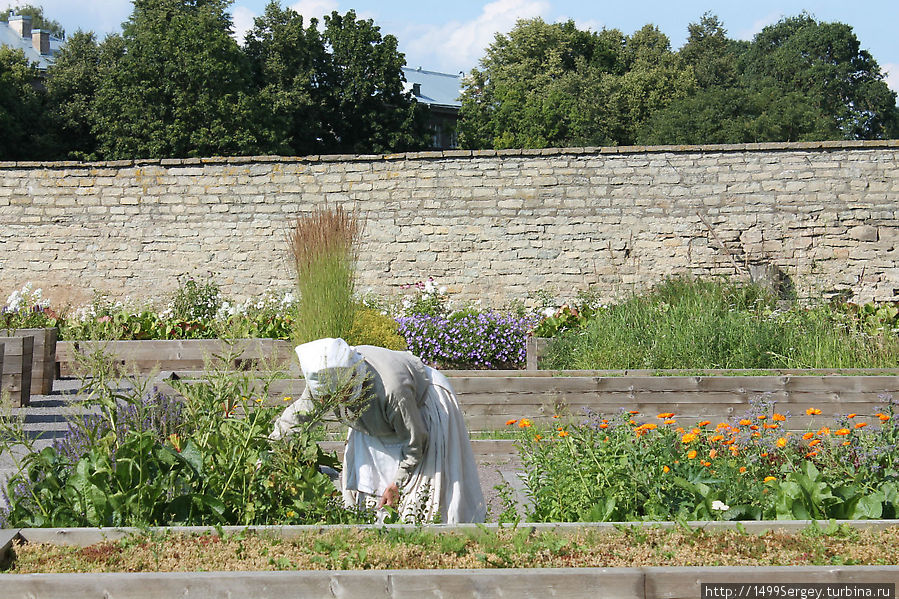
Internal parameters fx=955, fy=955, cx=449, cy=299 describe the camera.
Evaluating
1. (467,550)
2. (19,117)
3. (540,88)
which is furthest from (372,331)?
(540,88)

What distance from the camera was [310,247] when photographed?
828 cm

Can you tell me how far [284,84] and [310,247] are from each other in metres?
27.0

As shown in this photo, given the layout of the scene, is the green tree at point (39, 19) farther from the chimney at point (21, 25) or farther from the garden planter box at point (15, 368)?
the garden planter box at point (15, 368)

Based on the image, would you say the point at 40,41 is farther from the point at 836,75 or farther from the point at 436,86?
the point at 836,75

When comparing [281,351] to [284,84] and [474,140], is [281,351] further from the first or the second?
[474,140]

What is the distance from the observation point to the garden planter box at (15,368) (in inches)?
327

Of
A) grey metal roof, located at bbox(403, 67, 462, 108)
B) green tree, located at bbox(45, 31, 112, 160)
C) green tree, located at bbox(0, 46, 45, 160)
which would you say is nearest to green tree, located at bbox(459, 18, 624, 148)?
grey metal roof, located at bbox(403, 67, 462, 108)

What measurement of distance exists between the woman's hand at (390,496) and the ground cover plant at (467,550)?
1.88ft

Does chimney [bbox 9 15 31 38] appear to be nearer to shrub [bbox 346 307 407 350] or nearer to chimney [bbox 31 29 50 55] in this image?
chimney [bbox 31 29 50 55]

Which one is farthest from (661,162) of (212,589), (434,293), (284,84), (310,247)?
(284,84)

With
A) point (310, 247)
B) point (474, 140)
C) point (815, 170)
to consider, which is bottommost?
point (310, 247)

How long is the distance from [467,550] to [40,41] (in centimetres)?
4780

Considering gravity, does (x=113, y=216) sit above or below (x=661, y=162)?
below

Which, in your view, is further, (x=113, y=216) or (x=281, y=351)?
(x=113, y=216)
